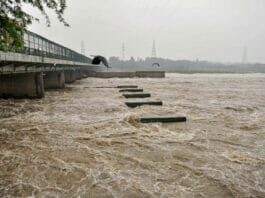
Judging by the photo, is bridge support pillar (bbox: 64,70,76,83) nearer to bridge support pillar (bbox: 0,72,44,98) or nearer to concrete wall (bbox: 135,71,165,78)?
bridge support pillar (bbox: 0,72,44,98)

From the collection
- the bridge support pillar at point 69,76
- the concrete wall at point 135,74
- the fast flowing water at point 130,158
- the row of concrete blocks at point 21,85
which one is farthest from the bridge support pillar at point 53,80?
the concrete wall at point 135,74

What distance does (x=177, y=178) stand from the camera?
5.77 m

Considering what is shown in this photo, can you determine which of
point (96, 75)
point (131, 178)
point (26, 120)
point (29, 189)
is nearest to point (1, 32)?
point (29, 189)

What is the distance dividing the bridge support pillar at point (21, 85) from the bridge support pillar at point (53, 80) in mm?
9494

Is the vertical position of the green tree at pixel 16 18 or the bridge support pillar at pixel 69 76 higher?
the green tree at pixel 16 18

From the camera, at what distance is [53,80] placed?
2994 centimetres

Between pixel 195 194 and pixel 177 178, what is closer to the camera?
pixel 195 194

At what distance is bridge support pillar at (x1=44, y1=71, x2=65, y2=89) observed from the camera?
1166 inches

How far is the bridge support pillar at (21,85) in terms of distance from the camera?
63.3 feet

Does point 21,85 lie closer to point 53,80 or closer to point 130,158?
point 53,80

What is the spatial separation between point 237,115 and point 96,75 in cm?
5235

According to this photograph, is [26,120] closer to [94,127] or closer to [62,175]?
[94,127]

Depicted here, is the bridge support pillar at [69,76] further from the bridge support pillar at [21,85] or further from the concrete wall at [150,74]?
the concrete wall at [150,74]

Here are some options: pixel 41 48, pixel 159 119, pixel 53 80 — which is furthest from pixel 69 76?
pixel 159 119
